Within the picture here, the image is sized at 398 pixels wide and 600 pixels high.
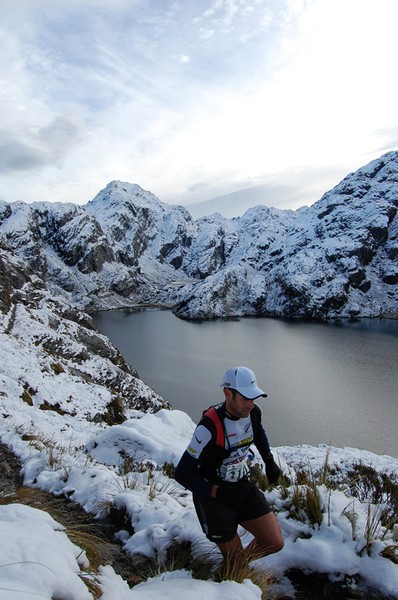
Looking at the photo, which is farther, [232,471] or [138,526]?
[138,526]

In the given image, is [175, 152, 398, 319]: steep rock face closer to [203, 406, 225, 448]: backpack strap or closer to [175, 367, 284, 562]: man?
[175, 367, 284, 562]: man

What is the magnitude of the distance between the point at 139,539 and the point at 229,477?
159 centimetres

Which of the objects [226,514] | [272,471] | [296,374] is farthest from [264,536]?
[296,374]

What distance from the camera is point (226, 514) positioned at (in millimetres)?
4633

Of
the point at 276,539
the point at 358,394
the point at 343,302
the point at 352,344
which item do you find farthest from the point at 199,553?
the point at 343,302

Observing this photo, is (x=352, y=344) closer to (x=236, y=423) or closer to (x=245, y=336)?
(x=245, y=336)

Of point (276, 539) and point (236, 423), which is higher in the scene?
point (236, 423)

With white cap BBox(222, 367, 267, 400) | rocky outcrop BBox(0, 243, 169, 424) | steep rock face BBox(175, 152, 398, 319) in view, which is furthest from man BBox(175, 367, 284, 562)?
steep rock face BBox(175, 152, 398, 319)

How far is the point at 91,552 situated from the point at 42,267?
212m

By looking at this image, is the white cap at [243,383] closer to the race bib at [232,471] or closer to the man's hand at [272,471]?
the race bib at [232,471]

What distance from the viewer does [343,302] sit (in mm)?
167875

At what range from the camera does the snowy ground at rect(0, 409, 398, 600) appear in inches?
116

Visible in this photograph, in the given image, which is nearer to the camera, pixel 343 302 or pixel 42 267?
pixel 343 302

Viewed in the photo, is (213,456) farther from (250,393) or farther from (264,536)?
(264,536)
